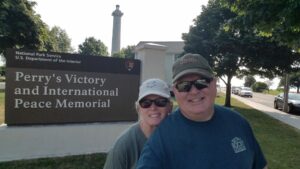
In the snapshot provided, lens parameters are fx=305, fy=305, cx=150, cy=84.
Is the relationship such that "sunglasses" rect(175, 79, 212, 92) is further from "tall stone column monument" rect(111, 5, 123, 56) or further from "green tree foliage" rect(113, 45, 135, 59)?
"tall stone column monument" rect(111, 5, 123, 56)

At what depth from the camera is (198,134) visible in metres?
1.69

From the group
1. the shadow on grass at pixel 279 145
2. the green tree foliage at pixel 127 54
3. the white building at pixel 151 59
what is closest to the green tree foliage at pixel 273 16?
the white building at pixel 151 59

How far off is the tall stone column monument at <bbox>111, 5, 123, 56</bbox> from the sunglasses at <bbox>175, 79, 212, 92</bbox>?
6702 cm

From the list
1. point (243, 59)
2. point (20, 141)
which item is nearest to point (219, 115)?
point (20, 141)

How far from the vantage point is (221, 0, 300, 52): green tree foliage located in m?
5.77

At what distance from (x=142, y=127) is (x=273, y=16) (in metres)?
5.17

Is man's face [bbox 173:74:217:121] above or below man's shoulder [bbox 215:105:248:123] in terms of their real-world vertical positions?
above

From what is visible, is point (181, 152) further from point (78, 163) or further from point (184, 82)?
point (78, 163)

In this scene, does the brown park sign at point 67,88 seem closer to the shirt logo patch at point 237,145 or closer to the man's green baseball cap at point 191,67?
the man's green baseball cap at point 191,67

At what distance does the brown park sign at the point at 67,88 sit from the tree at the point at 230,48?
12.0m

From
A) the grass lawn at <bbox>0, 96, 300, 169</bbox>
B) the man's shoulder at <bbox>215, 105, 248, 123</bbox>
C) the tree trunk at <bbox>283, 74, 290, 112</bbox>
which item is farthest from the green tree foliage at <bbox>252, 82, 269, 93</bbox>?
the man's shoulder at <bbox>215, 105, 248, 123</bbox>

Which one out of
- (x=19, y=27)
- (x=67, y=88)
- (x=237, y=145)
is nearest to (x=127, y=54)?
(x=19, y=27)

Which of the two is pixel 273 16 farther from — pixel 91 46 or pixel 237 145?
pixel 91 46

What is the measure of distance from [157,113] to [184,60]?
591mm
